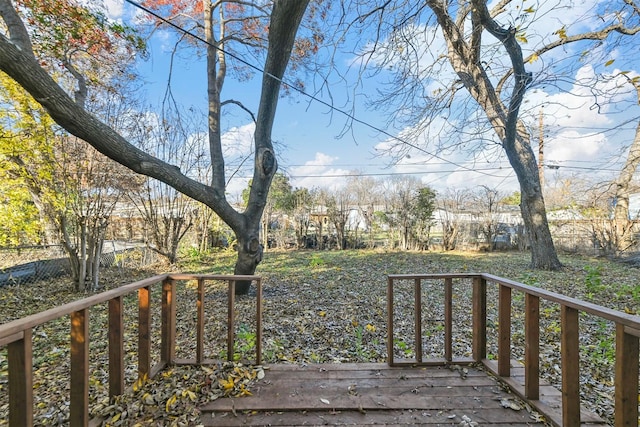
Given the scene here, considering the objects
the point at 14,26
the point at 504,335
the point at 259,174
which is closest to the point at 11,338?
the point at 504,335

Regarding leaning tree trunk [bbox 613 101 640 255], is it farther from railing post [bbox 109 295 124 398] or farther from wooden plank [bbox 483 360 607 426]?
railing post [bbox 109 295 124 398]

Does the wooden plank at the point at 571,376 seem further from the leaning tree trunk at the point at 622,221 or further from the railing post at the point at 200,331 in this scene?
the leaning tree trunk at the point at 622,221

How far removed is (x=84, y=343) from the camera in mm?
1558

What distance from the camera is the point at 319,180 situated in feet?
41.4

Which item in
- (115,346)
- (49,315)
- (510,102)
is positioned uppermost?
(510,102)

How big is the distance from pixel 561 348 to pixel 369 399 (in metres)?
1.19

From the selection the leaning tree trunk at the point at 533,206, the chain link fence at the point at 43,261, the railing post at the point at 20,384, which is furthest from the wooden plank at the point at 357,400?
the leaning tree trunk at the point at 533,206

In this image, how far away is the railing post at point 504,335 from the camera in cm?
220

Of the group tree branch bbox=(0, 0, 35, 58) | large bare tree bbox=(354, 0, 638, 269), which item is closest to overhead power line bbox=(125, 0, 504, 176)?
large bare tree bbox=(354, 0, 638, 269)

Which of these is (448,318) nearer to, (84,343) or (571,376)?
(571,376)

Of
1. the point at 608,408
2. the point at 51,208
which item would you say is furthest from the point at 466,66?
the point at 51,208

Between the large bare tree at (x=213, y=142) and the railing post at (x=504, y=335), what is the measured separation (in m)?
3.29

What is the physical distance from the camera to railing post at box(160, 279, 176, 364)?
2382 millimetres

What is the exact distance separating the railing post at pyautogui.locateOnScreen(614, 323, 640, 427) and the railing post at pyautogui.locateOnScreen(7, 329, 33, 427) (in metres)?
2.59
